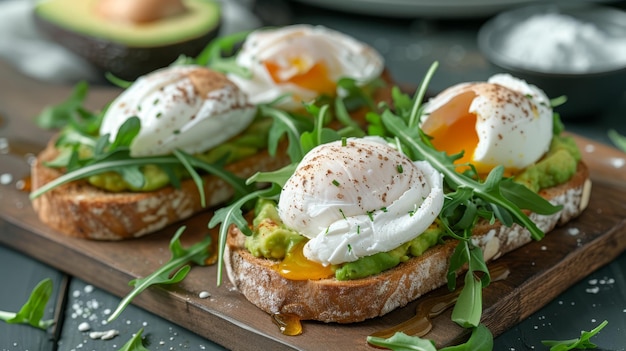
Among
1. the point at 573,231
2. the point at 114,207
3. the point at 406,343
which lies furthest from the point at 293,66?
the point at 406,343

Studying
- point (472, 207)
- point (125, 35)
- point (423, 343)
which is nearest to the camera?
point (423, 343)

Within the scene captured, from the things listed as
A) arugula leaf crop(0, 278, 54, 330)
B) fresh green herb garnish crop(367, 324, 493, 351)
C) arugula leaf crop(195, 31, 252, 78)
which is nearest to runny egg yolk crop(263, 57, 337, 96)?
arugula leaf crop(195, 31, 252, 78)


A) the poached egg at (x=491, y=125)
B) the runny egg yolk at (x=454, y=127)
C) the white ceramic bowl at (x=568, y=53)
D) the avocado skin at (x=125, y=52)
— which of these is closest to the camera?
the poached egg at (x=491, y=125)

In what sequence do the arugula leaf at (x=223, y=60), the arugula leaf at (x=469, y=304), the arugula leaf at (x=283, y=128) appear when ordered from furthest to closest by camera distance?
→ the arugula leaf at (x=223, y=60) → the arugula leaf at (x=283, y=128) → the arugula leaf at (x=469, y=304)

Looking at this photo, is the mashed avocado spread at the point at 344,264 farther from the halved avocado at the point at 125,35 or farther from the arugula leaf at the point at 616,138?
the halved avocado at the point at 125,35

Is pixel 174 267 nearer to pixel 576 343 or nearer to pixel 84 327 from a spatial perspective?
pixel 84 327

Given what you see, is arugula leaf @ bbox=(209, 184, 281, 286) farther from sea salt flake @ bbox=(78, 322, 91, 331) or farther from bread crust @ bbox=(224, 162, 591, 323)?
sea salt flake @ bbox=(78, 322, 91, 331)

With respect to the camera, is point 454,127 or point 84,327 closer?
point 84,327

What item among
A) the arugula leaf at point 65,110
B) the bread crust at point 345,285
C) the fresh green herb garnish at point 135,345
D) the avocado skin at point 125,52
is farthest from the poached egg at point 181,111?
the avocado skin at point 125,52
